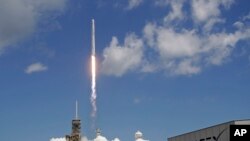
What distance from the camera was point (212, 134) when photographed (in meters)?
113

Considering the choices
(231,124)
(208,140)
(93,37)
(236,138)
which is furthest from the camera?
(208,140)

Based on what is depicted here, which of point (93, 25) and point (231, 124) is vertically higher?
point (93, 25)

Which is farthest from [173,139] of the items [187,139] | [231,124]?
[231,124]

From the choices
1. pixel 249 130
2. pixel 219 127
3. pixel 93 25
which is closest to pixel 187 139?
pixel 219 127

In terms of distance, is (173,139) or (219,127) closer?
(219,127)

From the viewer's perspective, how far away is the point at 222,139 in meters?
108

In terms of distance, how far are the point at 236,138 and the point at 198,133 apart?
33.2 meters

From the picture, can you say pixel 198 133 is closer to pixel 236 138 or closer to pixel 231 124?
pixel 231 124

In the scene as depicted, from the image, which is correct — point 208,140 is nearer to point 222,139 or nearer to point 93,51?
point 222,139

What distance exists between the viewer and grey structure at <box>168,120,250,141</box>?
4114 inches

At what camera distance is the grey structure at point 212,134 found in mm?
104500

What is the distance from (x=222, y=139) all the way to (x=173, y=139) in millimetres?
37553

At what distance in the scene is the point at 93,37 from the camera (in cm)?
9512

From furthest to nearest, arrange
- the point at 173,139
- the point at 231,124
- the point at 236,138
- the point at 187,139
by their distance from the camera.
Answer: the point at 173,139 → the point at 187,139 → the point at 231,124 → the point at 236,138
